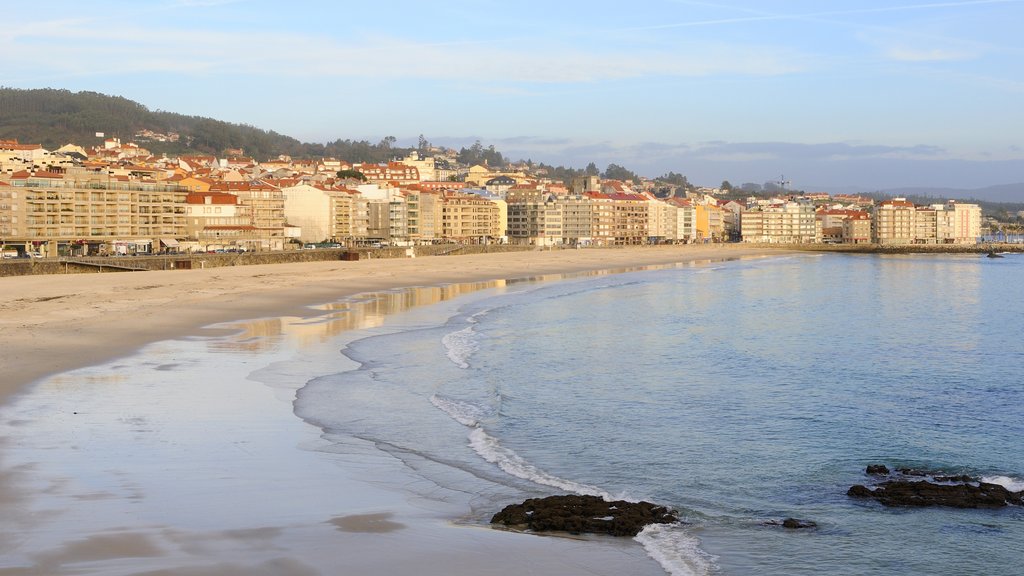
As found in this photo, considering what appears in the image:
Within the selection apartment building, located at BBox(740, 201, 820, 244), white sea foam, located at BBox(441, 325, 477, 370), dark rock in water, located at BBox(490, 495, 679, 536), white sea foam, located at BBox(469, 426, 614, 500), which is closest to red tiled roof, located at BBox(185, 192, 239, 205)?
white sea foam, located at BBox(441, 325, 477, 370)

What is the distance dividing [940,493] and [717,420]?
3.89 m

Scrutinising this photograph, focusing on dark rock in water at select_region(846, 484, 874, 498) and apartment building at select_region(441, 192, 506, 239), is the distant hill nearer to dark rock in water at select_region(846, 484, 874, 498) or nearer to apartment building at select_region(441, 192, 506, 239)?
apartment building at select_region(441, 192, 506, 239)

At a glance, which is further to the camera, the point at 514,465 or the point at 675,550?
the point at 514,465

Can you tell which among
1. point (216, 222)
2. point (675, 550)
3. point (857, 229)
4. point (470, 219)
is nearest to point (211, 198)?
point (216, 222)

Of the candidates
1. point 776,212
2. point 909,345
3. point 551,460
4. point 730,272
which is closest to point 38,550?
point 551,460

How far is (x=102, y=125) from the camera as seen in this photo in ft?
521

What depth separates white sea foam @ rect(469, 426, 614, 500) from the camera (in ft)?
30.2

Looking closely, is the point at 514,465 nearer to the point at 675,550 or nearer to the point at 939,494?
the point at 675,550

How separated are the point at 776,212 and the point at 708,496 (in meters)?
134

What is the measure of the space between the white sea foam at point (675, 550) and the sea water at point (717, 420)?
0.02m

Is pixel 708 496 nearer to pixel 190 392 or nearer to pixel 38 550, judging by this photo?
pixel 38 550

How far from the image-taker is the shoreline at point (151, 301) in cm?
1762

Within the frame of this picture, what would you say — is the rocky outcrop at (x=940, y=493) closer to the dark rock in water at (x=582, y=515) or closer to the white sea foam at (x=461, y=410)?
the dark rock in water at (x=582, y=515)

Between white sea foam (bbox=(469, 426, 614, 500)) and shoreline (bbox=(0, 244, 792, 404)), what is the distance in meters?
6.14
